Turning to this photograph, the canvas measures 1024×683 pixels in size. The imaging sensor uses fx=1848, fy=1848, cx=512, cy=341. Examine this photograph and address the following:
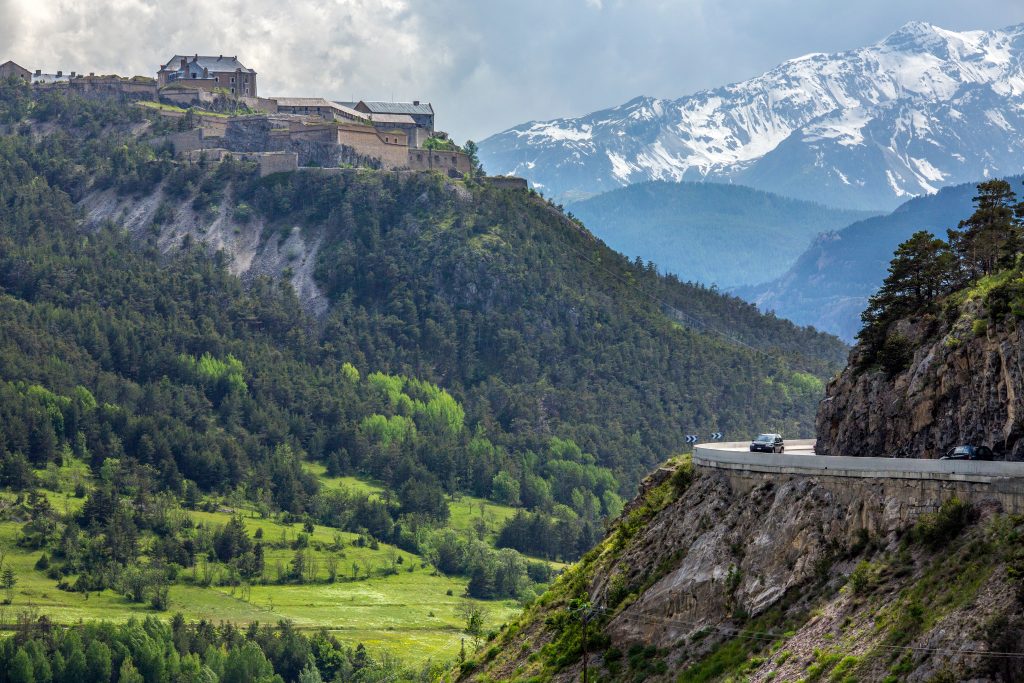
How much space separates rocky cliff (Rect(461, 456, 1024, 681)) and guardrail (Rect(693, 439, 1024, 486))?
578mm

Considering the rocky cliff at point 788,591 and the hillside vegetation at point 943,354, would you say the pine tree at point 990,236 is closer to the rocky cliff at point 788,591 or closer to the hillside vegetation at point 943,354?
the hillside vegetation at point 943,354

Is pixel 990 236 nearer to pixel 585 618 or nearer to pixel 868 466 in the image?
pixel 868 466

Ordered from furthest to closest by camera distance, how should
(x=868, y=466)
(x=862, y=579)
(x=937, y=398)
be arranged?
(x=937, y=398) < (x=868, y=466) < (x=862, y=579)

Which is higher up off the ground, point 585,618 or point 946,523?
point 946,523

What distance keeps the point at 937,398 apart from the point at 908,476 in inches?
445

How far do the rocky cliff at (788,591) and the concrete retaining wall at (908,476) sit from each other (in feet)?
0.82

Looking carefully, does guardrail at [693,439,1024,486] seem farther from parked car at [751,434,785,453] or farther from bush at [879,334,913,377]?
bush at [879,334,913,377]

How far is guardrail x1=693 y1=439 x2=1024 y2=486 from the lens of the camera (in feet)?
226

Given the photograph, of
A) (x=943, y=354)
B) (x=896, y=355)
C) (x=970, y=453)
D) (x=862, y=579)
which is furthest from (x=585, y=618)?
(x=970, y=453)

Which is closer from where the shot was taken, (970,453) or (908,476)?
(908,476)

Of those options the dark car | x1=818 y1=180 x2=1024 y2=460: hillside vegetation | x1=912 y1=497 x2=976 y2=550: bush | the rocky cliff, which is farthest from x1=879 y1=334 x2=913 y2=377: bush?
x1=912 y1=497 x2=976 y2=550: bush

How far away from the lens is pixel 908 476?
72.9 m

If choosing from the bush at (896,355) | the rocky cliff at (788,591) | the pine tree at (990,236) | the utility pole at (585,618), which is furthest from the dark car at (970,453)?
the utility pole at (585,618)

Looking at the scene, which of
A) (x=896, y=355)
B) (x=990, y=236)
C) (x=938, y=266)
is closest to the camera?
(x=896, y=355)
